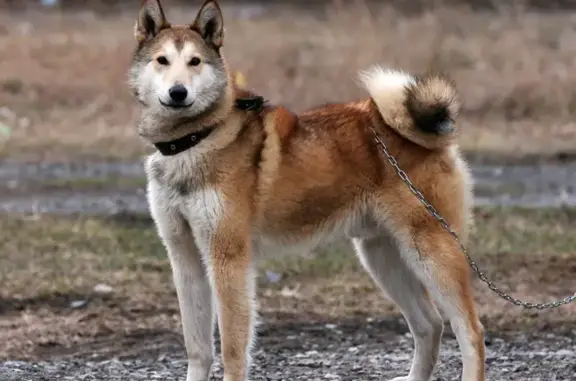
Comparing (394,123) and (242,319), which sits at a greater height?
(394,123)

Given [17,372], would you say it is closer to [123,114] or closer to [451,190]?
[451,190]

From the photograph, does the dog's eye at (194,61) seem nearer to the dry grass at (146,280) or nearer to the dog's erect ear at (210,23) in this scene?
the dog's erect ear at (210,23)

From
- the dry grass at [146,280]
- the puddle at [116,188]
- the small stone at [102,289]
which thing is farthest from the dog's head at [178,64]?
the puddle at [116,188]

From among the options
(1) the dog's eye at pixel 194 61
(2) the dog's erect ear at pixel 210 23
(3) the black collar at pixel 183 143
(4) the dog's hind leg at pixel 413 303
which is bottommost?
(4) the dog's hind leg at pixel 413 303

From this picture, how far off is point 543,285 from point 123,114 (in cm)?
947

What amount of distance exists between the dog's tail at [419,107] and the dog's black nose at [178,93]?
3.54 ft

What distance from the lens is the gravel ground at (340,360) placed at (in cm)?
648

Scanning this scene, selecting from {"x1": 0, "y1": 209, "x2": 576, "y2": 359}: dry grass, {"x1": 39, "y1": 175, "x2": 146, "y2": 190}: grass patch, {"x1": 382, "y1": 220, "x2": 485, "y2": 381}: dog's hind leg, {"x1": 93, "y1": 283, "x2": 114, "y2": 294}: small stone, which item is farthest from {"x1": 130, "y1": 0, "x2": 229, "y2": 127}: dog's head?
{"x1": 39, "y1": 175, "x2": 146, "y2": 190}: grass patch

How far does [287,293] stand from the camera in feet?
27.6

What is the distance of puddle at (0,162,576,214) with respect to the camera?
1141 cm

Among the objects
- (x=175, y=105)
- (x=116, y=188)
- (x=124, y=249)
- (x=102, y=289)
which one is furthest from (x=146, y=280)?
(x=116, y=188)

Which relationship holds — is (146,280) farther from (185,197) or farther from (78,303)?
(185,197)

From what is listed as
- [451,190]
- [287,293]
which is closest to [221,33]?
[451,190]

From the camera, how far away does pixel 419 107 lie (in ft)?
19.2
